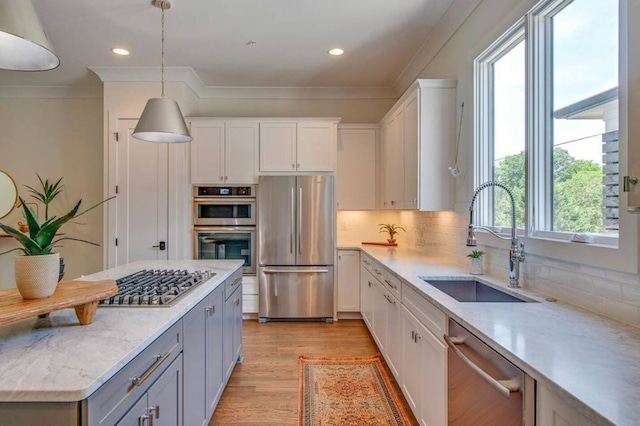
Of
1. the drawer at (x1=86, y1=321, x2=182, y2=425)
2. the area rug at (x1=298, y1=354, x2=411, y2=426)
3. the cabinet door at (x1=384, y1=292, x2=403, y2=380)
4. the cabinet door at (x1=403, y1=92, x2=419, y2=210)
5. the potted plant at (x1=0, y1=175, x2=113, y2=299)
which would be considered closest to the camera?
the drawer at (x1=86, y1=321, x2=182, y2=425)

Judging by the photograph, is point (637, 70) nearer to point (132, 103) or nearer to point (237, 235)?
point (237, 235)

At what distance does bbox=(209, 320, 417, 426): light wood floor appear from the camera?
227 cm

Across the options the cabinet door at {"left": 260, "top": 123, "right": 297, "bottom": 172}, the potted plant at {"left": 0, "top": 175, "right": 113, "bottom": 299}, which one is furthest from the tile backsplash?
the potted plant at {"left": 0, "top": 175, "right": 113, "bottom": 299}

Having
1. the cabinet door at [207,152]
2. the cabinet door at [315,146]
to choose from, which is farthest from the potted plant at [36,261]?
the cabinet door at [315,146]

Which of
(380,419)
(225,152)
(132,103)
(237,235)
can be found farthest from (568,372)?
(132,103)

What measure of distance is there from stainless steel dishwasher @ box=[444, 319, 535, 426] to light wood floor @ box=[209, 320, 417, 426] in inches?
39.2

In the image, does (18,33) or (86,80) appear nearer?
(18,33)

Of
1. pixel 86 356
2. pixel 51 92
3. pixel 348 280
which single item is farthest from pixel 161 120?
pixel 51 92

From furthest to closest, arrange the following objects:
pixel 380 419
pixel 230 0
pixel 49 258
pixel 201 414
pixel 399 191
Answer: pixel 399 191 < pixel 230 0 < pixel 380 419 < pixel 201 414 < pixel 49 258

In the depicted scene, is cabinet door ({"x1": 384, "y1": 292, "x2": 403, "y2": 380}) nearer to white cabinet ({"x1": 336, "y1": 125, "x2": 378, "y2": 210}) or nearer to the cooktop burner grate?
the cooktop burner grate

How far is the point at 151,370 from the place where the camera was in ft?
4.05

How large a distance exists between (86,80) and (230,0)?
2.72 metres

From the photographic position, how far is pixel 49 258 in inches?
48.4

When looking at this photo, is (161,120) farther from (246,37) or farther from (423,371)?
(423,371)
